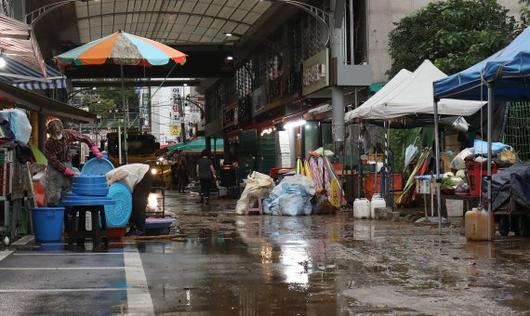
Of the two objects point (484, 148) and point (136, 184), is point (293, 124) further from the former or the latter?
point (136, 184)

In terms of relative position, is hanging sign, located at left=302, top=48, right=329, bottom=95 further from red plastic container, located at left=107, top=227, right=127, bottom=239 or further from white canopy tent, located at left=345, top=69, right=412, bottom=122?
red plastic container, located at left=107, top=227, right=127, bottom=239

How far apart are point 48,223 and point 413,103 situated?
313 inches

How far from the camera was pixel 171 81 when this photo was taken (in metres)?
49.9

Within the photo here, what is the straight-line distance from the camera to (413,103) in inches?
569

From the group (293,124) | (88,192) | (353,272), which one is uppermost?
(293,124)

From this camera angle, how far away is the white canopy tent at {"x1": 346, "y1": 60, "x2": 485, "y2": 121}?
1437cm

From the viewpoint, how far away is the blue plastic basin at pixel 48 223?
10.0m

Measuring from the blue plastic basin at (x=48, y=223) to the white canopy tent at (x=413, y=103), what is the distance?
23.8 ft

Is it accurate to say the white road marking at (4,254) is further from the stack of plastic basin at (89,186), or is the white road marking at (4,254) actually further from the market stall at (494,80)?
the market stall at (494,80)

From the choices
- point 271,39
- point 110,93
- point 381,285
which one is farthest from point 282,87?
point 110,93

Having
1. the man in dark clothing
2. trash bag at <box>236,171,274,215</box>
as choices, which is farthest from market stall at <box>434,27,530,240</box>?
the man in dark clothing

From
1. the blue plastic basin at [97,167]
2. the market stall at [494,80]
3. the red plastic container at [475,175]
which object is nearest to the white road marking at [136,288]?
the blue plastic basin at [97,167]

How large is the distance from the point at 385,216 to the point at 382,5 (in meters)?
9.17

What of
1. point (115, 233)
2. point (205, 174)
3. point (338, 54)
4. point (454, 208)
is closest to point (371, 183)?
point (454, 208)
